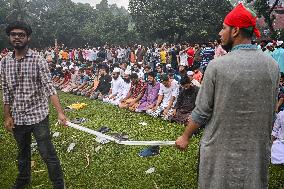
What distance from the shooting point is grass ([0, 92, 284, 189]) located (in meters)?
5.16

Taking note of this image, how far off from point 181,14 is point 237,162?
29918 mm

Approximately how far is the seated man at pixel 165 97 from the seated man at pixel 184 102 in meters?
0.40

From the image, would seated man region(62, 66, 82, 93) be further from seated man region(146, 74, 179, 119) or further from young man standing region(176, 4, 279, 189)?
young man standing region(176, 4, 279, 189)

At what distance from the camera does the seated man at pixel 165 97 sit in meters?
9.81

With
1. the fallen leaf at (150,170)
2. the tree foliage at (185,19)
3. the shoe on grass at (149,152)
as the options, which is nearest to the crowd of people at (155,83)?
the fallen leaf at (150,170)

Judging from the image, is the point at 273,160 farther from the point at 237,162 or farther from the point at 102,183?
the point at 237,162

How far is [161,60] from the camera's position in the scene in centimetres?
2222

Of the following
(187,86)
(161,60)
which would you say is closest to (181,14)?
(161,60)

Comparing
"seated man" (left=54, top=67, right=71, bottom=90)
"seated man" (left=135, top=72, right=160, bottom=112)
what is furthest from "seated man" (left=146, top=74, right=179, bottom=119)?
"seated man" (left=54, top=67, right=71, bottom=90)

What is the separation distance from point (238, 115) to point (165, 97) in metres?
7.86

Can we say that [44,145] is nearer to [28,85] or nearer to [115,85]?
[28,85]

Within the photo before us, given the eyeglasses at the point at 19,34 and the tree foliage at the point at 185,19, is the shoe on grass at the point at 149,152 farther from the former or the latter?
the tree foliage at the point at 185,19

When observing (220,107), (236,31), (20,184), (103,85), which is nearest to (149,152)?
(20,184)

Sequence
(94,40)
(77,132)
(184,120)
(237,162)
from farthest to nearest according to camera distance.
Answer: (94,40), (184,120), (77,132), (237,162)
